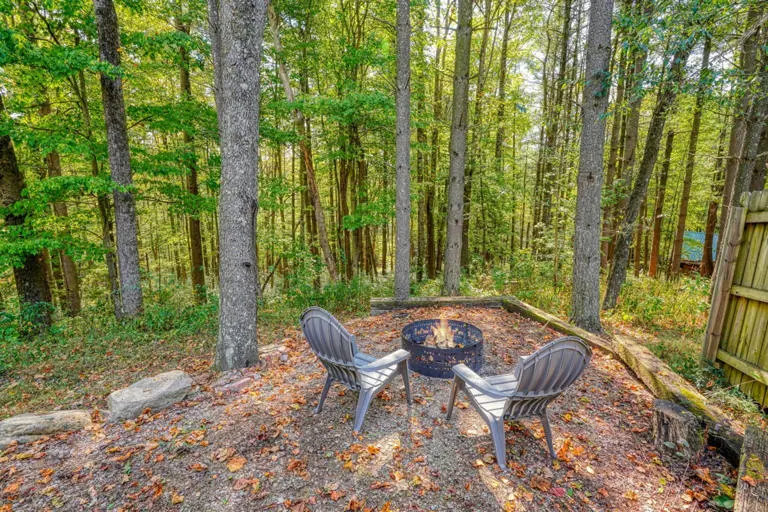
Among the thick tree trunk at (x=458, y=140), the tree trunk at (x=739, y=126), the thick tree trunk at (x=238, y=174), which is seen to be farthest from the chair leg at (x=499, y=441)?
the tree trunk at (x=739, y=126)

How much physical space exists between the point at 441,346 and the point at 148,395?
3.25m

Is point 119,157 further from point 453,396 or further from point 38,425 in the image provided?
point 453,396

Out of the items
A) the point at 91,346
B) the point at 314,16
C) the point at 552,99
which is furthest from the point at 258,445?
the point at 552,99

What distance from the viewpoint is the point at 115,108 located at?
5.87 meters

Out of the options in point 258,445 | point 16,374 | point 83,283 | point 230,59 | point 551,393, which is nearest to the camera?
point 551,393

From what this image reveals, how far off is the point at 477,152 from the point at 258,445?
1000cm

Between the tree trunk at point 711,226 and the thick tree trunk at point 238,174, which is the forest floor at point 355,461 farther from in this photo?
the tree trunk at point 711,226

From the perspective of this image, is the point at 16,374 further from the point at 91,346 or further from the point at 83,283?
the point at 83,283

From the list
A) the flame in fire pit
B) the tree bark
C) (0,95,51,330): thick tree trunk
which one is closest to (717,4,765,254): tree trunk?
the flame in fire pit

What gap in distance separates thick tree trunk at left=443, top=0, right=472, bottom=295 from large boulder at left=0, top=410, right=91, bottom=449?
599 cm

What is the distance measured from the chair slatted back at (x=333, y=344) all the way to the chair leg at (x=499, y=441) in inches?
46.7

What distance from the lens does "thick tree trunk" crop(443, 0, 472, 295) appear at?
6.38 meters

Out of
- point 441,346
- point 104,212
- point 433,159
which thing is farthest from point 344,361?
point 433,159

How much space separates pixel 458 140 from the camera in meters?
6.62
